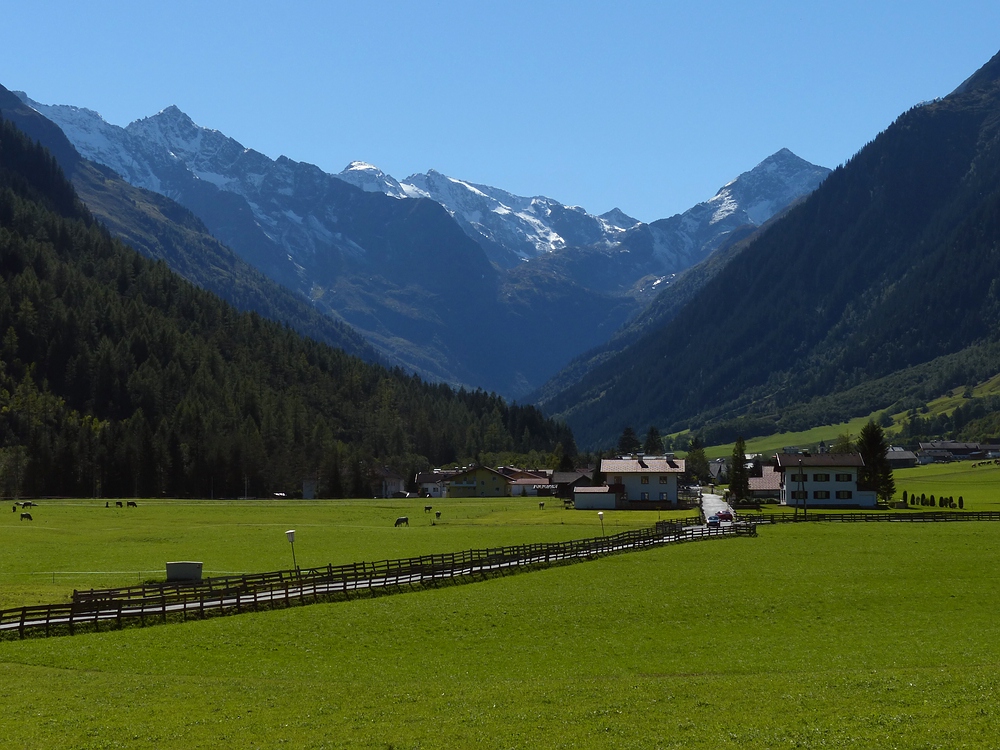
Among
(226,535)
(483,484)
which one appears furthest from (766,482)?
(226,535)

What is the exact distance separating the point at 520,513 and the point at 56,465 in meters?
82.0

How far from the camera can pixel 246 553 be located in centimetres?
7494

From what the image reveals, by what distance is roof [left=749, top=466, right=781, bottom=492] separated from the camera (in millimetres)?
155663

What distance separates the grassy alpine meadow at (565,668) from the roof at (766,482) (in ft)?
308

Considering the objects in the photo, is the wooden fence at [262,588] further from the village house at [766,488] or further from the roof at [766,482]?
the roof at [766,482]

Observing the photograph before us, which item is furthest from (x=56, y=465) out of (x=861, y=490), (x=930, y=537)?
(x=930, y=537)

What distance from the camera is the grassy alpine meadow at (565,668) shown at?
88.5ft

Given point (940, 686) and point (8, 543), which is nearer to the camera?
point (940, 686)

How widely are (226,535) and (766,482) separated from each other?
94499 mm

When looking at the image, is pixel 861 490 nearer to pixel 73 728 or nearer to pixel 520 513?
pixel 520 513

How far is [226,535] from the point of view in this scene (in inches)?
3580

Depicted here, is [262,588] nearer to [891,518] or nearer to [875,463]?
[891,518]

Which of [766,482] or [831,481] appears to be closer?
[831,481]

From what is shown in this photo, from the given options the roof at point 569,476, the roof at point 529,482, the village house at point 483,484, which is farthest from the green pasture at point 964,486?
the village house at point 483,484
